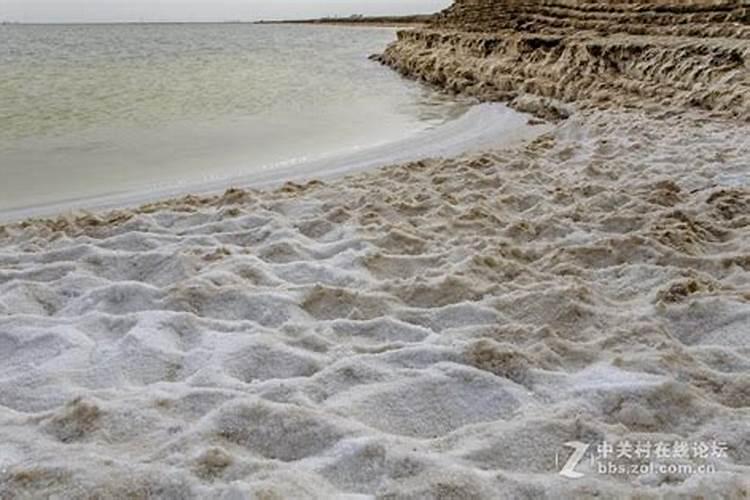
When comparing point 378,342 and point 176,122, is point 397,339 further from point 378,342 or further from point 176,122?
point 176,122

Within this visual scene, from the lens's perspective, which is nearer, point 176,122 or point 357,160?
point 357,160

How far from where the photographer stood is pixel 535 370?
8.68 feet

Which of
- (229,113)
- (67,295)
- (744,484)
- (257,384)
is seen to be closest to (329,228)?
(67,295)

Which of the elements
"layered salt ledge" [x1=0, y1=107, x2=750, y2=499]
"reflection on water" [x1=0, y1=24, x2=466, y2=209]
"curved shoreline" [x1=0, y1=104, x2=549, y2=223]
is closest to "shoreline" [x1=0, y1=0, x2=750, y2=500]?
"layered salt ledge" [x1=0, y1=107, x2=750, y2=499]

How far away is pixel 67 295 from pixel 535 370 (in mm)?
2305

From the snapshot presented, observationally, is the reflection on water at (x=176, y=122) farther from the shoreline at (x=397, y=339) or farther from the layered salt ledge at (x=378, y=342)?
the layered salt ledge at (x=378, y=342)

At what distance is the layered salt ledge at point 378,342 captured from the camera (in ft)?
6.94

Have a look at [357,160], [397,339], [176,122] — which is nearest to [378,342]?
[397,339]

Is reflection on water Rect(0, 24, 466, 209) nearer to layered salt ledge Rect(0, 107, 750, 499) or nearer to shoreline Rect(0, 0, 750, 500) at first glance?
shoreline Rect(0, 0, 750, 500)

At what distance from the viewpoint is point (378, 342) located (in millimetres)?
3004

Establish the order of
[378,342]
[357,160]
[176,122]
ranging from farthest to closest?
[176,122]
[357,160]
[378,342]

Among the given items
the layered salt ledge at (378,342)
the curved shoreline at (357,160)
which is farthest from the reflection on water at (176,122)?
the layered salt ledge at (378,342)

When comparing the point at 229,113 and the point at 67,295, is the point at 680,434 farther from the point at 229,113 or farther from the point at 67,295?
the point at 229,113

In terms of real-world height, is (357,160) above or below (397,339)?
below
